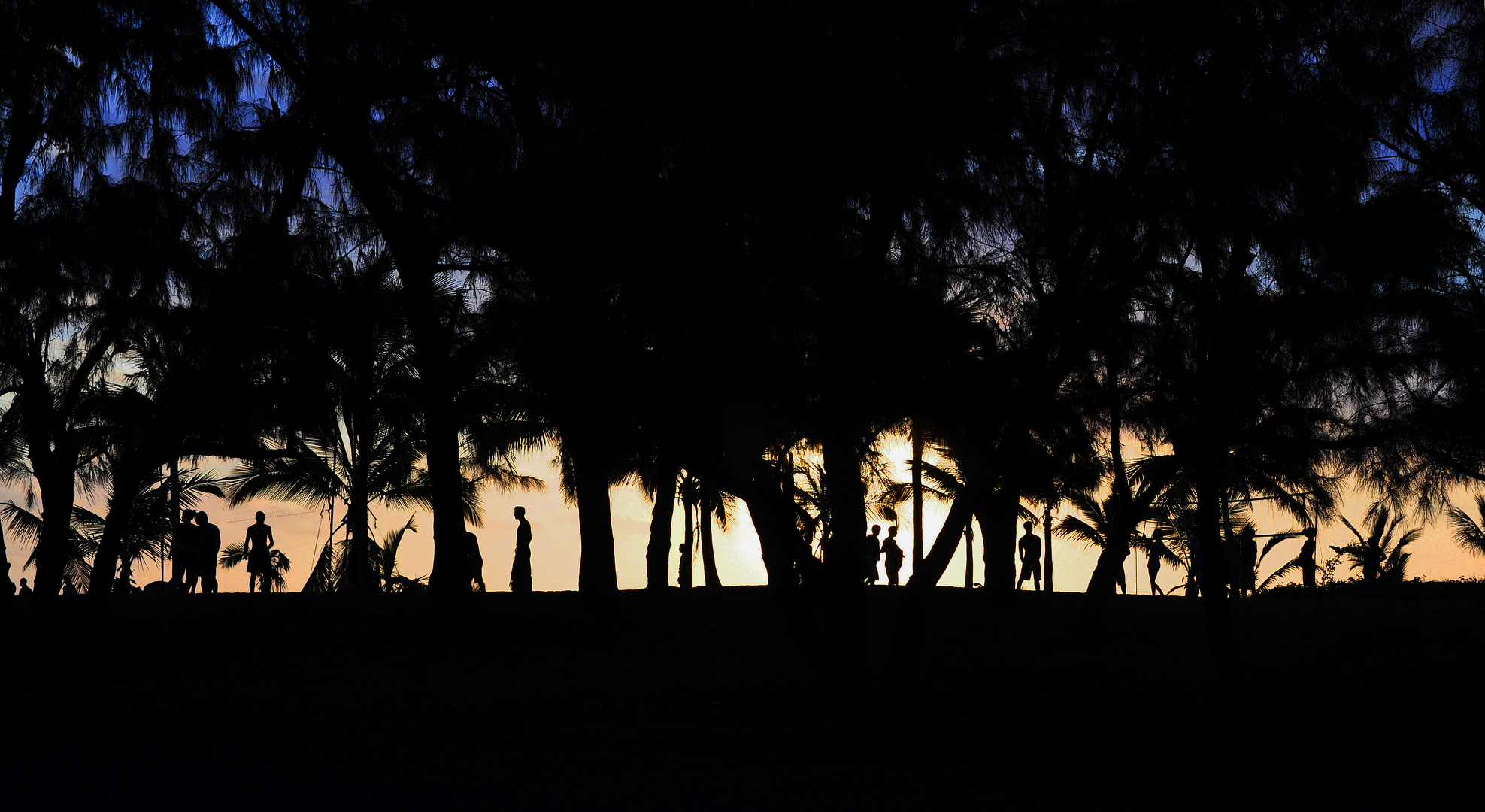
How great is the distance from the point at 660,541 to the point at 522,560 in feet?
9.75

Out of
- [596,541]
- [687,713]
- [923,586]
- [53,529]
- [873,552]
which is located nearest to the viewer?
[923,586]

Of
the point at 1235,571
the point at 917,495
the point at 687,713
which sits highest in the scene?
the point at 917,495

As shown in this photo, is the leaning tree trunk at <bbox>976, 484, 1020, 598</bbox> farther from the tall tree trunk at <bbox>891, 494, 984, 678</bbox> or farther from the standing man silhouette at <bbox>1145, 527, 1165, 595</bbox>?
the standing man silhouette at <bbox>1145, 527, 1165, 595</bbox>


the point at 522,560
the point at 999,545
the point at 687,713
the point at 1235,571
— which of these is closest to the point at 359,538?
the point at 522,560

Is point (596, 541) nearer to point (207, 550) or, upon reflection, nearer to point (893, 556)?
point (207, 550)

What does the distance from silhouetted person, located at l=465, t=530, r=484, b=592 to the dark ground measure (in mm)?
5612

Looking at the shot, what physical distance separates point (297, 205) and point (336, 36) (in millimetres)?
2744

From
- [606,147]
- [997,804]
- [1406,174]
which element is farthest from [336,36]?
[1406,174]

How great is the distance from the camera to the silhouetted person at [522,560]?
21.3 metres

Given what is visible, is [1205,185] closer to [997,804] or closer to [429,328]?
[997,804]

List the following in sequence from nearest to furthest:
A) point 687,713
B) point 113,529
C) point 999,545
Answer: point 687,713
point 113,529
point 999,545

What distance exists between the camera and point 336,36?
10.8 meters

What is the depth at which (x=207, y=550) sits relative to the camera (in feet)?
64.3

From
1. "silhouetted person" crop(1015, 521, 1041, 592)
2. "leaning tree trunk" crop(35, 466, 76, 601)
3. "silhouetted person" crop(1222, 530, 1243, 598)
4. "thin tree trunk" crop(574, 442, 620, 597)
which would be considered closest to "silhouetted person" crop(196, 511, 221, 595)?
"leaning tree trunk" crop(35, 466, 76, 601)
